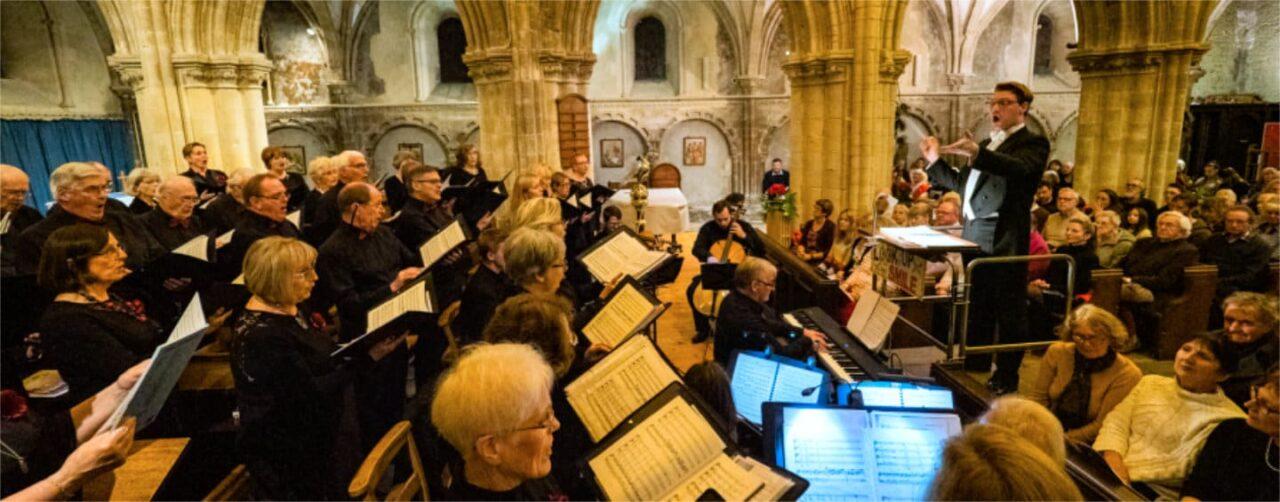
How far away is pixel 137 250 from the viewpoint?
4.45 m

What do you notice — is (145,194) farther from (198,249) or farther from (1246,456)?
(1246,456)

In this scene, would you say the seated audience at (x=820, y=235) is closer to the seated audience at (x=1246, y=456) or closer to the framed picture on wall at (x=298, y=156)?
the seated audience at (x=1246, y=456)

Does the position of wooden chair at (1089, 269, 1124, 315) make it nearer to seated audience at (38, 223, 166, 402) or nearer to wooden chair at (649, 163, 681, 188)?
seated audience at (38, 223, 166, 402)

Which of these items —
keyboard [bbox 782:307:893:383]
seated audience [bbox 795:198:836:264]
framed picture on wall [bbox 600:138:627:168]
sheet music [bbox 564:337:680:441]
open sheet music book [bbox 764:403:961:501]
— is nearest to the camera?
open sheet music book [bbox 764:403:961:501]

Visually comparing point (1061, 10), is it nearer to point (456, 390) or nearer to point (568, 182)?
point (568, 182)

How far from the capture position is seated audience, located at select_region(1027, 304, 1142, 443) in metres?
3.29

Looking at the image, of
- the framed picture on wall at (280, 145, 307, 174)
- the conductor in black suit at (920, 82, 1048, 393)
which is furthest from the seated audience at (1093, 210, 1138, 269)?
the framed picture on wall at (280, 145, 307, 174)

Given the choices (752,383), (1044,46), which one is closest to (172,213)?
(752,383)

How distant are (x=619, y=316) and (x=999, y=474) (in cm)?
188

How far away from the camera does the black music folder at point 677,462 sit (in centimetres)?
176

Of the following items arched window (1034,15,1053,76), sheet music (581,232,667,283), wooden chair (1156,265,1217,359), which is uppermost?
arched window (1034,15,1053,76)

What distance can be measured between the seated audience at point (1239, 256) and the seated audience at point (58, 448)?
749cm

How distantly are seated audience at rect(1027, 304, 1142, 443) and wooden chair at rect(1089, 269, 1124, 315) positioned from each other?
2276mm

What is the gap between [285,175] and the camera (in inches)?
271
